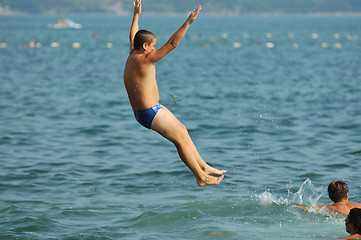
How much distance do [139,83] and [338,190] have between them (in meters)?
4.94

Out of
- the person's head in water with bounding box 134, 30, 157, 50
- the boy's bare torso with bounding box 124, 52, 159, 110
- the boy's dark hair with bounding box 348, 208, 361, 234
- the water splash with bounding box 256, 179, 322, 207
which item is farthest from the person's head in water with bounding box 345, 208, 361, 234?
the person's head in water with bounding box 134, 30, 157, 50

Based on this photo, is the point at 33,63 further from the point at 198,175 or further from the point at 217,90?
the point at 198,175

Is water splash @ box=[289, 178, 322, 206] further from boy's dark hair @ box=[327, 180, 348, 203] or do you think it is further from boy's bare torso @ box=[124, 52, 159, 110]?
boy's bare torso @ box=[124, 52, 159, 110]

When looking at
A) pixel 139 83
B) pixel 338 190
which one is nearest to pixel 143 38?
pixel 139 83

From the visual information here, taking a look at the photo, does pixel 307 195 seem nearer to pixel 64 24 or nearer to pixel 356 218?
pixel 356 218

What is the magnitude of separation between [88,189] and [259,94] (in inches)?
740

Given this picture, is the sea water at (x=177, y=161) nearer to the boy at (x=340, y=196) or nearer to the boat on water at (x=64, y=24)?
the boy at (x=340, y=196)

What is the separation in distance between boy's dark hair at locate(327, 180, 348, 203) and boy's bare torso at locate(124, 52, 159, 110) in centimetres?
451

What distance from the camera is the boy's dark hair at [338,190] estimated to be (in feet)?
39.6

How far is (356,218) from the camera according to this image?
1012cm

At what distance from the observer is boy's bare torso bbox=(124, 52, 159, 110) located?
9.48 m

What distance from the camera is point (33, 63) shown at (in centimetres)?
5194

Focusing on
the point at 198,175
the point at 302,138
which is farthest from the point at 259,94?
the point at 198,175

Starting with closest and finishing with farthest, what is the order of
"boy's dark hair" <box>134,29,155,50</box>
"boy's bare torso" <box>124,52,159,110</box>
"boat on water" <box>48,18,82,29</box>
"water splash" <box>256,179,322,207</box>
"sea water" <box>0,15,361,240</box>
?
"boy's dark hair" <box>134,29,155,50</box>, "boy's bare torso" <box>124,52,159,110</box>, "sea water" <box>0,15,361,240</box>, "water splash" <box>256,179,322,207</box>, "boat on water" <box>48,18,82,29</box>
